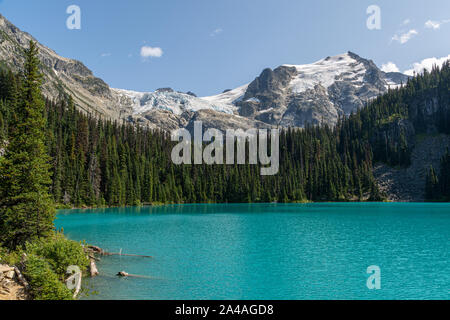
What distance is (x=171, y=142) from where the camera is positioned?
193 meters

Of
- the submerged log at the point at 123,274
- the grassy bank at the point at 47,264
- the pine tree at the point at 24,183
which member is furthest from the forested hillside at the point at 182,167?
the submerged log at the point at 123,274

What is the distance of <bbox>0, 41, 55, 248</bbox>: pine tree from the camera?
26484mm

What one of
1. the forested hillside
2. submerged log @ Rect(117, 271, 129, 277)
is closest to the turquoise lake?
submerged log @ Rect(117, 271, 129, 277)

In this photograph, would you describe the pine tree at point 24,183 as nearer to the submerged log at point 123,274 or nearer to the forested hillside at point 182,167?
the submerged log at point 123,274

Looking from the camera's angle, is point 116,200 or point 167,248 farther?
point 116,200

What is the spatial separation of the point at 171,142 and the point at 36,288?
584ft

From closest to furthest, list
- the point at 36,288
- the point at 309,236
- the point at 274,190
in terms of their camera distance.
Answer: the point at 36,288 < the point at 309,236 < the point at 274,190

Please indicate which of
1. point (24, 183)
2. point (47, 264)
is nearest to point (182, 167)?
point (24, 183)

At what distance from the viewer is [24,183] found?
89.9 feet

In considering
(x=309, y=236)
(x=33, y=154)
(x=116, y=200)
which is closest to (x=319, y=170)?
(x=116, y=200)

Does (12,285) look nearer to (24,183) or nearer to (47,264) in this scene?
(47,264)

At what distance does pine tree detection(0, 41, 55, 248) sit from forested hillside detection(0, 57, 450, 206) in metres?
78.4

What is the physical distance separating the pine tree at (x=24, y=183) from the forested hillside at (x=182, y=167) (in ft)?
257
